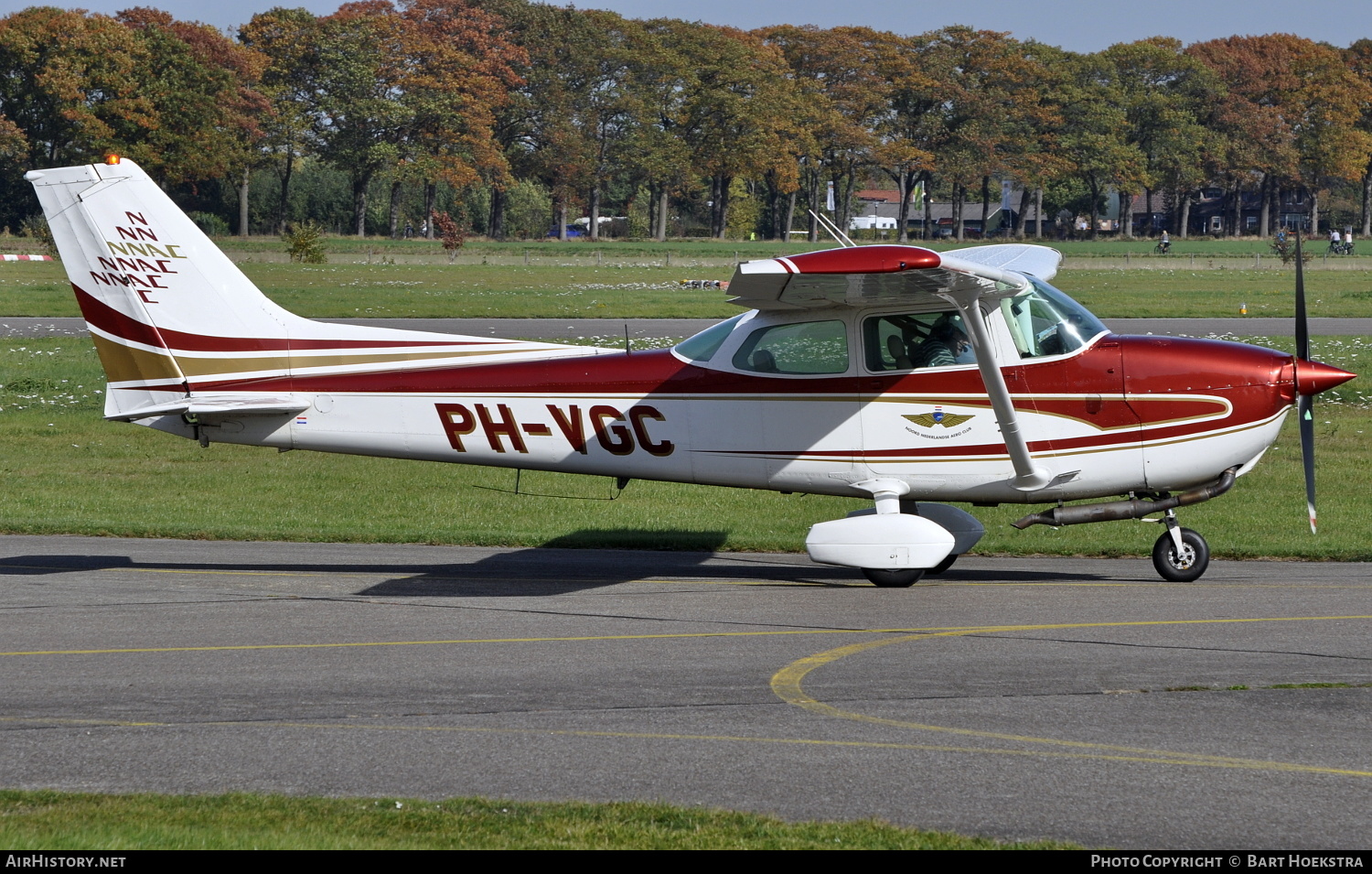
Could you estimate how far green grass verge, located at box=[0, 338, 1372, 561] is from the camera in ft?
45.1

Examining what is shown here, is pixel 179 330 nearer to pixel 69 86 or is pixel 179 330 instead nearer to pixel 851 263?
pixel 851 263

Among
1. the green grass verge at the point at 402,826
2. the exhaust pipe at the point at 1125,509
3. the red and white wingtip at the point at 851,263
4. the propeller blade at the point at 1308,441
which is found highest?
the red and white wingtip at the point at 851,263

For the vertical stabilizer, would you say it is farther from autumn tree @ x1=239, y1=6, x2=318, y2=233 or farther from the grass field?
autumn tree @ x1=239, y1=6, x2=318, y2=233

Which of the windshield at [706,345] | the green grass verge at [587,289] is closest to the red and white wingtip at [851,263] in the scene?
the windshield at [706,345]

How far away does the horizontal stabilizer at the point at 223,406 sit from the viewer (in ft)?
37.9

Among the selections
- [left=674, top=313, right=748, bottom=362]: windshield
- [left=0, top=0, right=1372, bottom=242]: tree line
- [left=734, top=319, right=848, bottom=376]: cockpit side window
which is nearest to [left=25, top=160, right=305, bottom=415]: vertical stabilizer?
[left=674, top=313, right=748, bottom=362]: windshield

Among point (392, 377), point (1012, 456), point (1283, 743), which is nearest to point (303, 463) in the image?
point (392, 377)

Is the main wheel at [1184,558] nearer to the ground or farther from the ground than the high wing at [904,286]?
nearer to the ground

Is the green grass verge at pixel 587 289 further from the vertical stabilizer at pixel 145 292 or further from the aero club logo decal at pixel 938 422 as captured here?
the aero club logo decal at pixel 938 422

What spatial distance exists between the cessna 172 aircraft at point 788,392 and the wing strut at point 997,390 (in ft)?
0.08

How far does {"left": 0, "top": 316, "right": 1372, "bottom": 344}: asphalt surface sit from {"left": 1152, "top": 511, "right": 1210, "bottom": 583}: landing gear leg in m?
19.8

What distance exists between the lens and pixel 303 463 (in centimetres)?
1880
